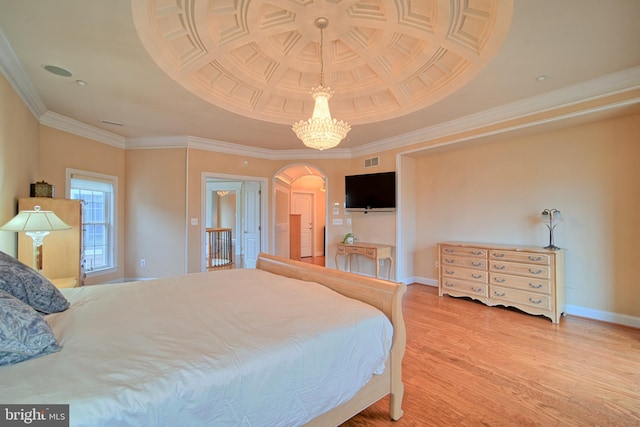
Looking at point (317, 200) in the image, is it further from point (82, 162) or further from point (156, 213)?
point (82, 162)

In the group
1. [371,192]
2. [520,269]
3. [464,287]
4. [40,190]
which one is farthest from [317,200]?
[40,190]

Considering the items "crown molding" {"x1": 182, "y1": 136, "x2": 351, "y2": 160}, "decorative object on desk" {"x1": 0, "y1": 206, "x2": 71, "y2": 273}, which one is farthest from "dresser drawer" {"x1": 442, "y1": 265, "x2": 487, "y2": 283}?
"decorative object on desk" {"x1": 0, "y1": 206, "x2": 71, "y2": 273}

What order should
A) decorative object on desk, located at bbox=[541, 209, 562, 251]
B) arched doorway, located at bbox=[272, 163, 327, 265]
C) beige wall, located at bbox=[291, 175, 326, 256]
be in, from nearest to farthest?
decorative object on desk, located at bbox=[541, 209, 562, 251]
arched doorway, located at bbox=[272, 163, 327, 265]
beige wall, located at bbox=[291, 175, 326, 256]

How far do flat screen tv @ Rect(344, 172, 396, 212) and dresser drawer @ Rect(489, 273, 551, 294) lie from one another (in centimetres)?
193

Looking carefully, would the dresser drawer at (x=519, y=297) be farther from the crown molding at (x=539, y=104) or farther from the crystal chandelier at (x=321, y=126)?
the crystal chandelier at (x=321, y=126)

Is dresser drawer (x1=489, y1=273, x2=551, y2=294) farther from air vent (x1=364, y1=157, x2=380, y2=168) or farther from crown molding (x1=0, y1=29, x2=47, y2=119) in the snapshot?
crown molding (x1=0, y1=29, x2=47, y2=119)

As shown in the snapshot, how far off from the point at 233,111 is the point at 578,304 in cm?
524

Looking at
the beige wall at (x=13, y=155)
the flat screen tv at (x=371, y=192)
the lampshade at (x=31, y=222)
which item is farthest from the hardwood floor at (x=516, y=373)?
the beige wall at (x=13, y=155)

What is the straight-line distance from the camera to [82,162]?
173 inches

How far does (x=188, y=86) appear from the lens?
3.22m

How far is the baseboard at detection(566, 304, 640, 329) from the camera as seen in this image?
3203 mm

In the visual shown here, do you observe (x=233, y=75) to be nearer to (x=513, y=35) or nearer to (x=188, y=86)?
(x=188, y=86)

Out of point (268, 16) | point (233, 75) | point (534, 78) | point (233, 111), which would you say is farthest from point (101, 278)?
point (534, 78)

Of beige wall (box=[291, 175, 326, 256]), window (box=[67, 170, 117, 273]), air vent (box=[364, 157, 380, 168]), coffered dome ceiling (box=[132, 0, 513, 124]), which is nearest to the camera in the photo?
coffered dome ceiling (box=[132, 0, 513, 124])
